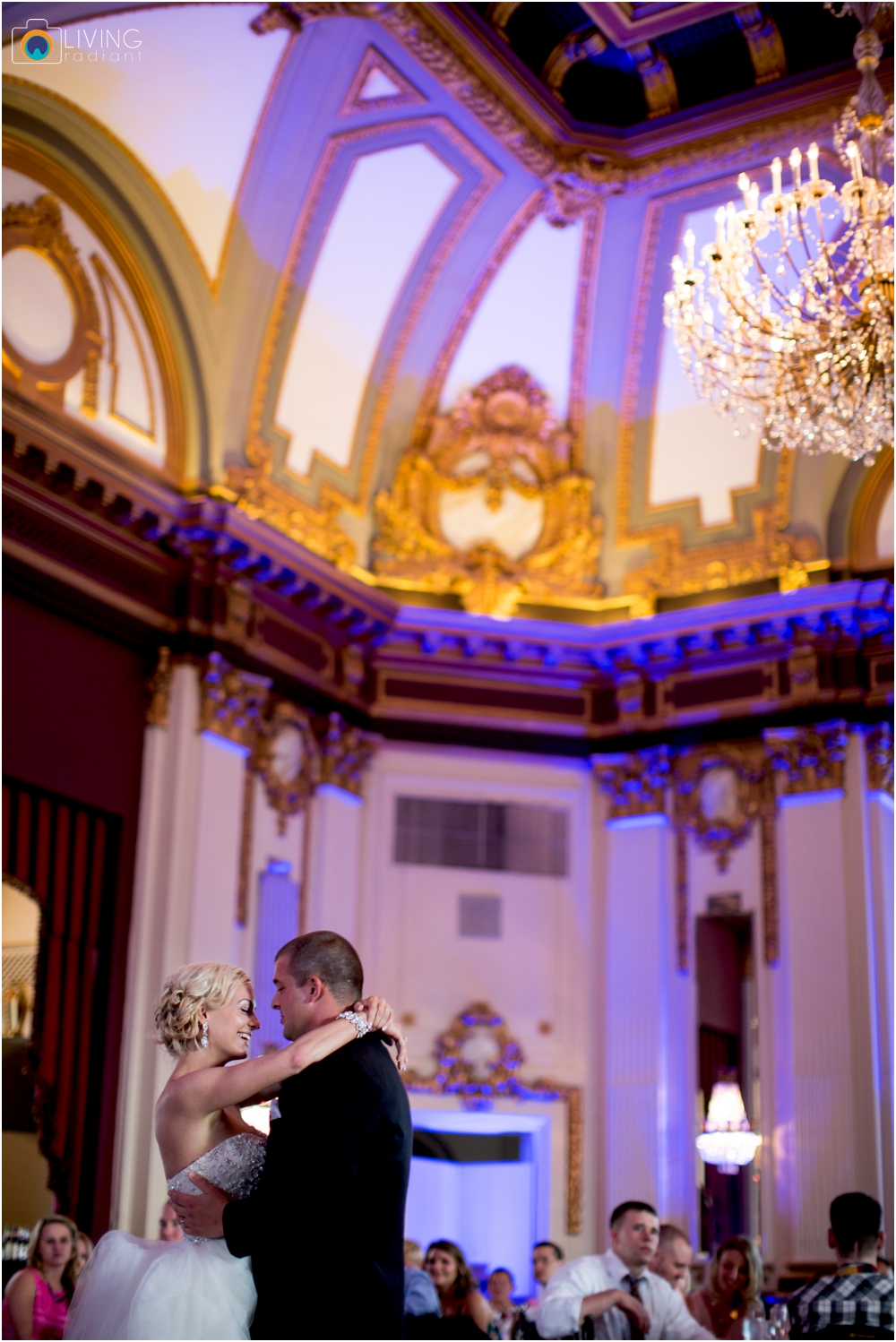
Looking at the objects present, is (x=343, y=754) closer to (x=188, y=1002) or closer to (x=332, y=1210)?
(x=188, y=1002)

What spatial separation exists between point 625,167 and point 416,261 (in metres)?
1.70

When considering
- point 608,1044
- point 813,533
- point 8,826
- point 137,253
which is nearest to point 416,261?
point 137,253

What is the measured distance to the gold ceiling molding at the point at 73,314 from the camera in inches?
373

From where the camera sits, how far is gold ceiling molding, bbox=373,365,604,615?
40.7 feet

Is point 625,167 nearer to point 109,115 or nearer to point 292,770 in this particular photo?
point 109,115

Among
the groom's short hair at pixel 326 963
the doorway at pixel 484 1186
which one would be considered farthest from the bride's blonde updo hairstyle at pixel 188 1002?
the doorway at pixel 484 1186

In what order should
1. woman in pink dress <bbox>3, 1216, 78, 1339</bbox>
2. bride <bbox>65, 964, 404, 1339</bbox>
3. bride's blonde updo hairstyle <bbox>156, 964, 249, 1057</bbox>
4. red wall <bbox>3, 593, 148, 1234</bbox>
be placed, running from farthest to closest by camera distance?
red wall <bbox>3, 593, 148, 1234</bbox>
woman in pink dress <bbox>3, 1216, 78, 1339</bbox>
bride's blonde updo hairstyle <bbox>156, 964, 249, 1057</bbox>
bride <bbox>65, 964, 404, 1339</bbox>

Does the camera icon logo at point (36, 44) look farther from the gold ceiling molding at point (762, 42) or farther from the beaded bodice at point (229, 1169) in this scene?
the beaded bodice at point (229, 1169)

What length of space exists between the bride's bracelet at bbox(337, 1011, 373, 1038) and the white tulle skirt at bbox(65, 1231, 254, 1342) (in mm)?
602

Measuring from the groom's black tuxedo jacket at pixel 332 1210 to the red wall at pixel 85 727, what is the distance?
6086 millimetres

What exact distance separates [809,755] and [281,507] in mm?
4325

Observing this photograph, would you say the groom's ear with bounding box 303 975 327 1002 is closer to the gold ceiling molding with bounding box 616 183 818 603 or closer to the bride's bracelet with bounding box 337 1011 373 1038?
the bride's bracelet with bounding box 337 1011 373 1038

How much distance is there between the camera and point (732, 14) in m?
10.1

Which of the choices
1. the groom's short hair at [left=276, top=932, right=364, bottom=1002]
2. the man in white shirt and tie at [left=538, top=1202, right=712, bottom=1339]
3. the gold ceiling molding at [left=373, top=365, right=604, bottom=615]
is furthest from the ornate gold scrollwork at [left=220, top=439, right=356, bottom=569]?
the groom's short hair at [left=276, top=932, right=364, bottom=1002]
